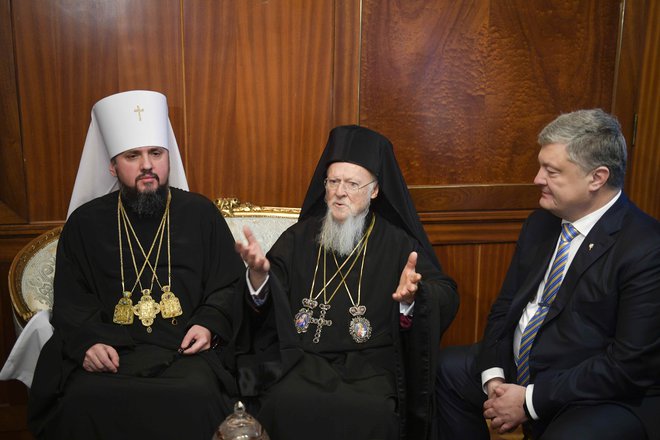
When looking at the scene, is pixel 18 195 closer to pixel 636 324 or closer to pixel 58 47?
pixel 58 47

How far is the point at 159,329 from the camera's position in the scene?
11.2ft

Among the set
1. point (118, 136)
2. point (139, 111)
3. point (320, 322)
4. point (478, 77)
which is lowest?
point (320, 322)

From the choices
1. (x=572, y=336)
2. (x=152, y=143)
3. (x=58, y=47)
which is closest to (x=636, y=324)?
(x=572, y=336)

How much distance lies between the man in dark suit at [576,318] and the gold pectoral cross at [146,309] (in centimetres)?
150

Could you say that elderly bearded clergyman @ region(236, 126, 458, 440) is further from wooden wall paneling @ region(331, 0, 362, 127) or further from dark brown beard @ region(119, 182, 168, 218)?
wooden wall paneling @ region(331, 0, 362, 127)

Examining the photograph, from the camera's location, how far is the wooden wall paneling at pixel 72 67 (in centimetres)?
393

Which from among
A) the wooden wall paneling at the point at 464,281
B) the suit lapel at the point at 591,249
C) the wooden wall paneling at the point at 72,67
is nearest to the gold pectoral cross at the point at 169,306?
the wooden wall paneling at the point at 72,67

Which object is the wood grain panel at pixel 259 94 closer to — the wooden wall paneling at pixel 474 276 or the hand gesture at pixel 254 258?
the wooden wall paneling at pixel 474 276

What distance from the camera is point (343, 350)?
3.32 m

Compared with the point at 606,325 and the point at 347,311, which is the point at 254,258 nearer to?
the point at 347,311

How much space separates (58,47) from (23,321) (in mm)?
1595

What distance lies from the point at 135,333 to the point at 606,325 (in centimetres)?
219

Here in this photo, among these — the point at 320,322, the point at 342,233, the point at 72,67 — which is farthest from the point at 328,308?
the point at 72,67

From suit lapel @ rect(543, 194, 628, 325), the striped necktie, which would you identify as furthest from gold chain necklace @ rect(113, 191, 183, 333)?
suit lapel @ rect(543, 194, 628, 325)
